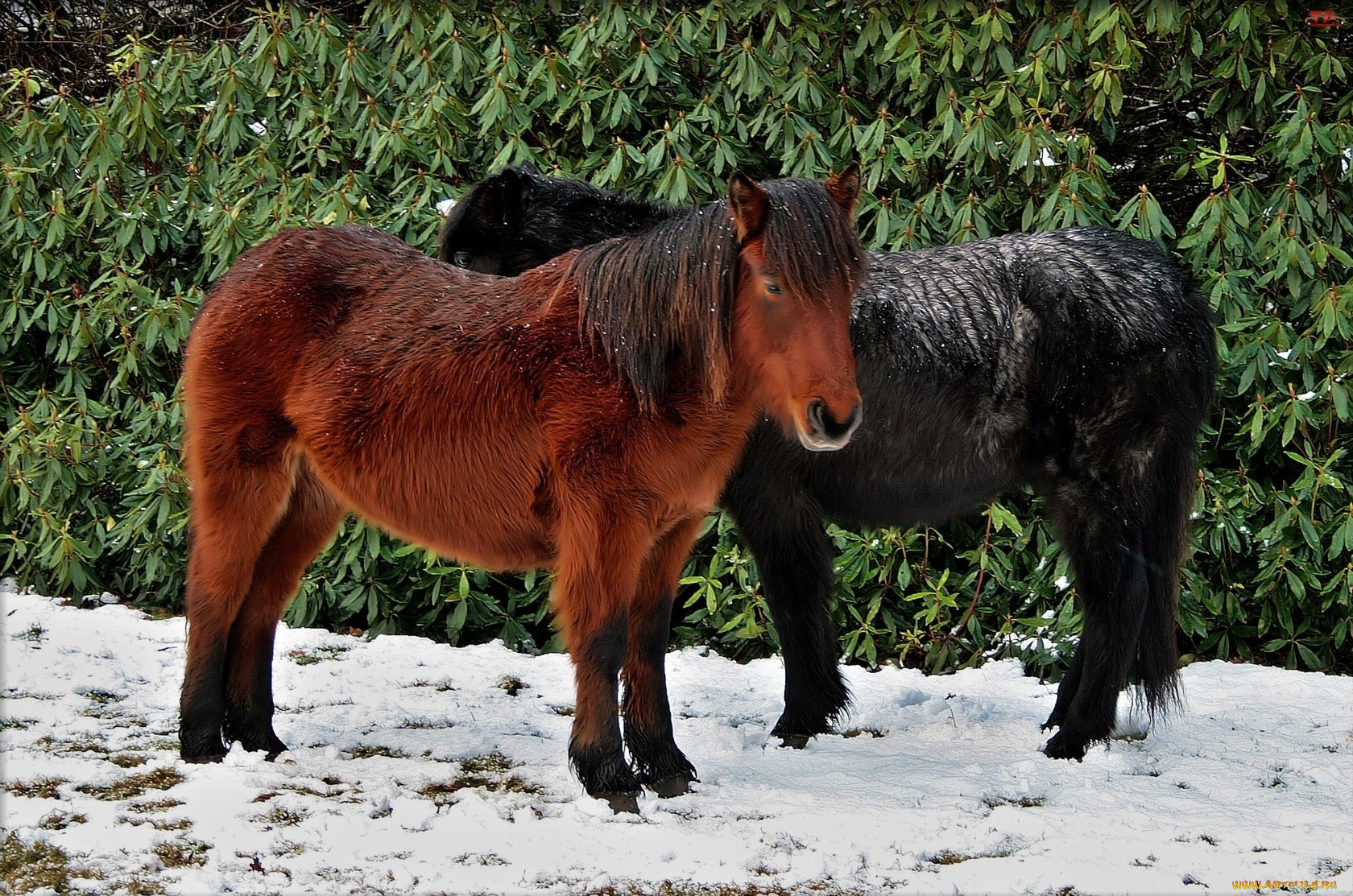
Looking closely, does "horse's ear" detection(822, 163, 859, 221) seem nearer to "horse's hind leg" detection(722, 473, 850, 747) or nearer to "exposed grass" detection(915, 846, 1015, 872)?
"horse's hind leg" detection(722, 473, 850, 747)

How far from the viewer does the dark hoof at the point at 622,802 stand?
384 cm

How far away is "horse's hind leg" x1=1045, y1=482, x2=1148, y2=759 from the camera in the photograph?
4496 mm

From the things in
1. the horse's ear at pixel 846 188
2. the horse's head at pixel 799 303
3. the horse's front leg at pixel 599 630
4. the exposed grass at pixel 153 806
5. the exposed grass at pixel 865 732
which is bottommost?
the exposed grass at pixel 153 806

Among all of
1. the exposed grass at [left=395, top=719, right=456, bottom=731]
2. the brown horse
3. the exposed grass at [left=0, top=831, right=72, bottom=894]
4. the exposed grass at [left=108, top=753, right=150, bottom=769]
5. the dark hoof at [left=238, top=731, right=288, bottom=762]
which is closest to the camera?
the exposed grass at [left=0, top=831, right=72, bottom=894]

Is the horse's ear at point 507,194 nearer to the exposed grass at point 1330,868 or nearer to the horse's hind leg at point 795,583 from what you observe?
the horse's hind leg at point 795,583

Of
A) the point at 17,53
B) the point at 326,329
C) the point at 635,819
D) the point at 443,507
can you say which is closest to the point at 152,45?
the point at 17,53

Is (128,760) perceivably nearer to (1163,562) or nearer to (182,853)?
(182,853)

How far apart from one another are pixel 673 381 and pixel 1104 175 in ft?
12.1

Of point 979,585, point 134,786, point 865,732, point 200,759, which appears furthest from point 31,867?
point 979,585

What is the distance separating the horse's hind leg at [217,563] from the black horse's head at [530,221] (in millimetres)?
1299

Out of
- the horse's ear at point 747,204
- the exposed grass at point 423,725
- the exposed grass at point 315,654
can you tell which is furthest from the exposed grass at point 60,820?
the horse's ear at point 747,204

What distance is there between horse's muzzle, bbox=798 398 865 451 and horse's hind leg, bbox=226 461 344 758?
6.35 feet

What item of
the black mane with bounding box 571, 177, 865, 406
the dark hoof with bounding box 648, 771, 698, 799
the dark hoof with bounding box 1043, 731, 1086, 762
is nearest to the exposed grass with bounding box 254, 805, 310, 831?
the dark hoof with bounding box 648, 771, 698, 799

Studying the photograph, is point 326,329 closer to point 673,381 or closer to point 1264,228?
point 673,381
